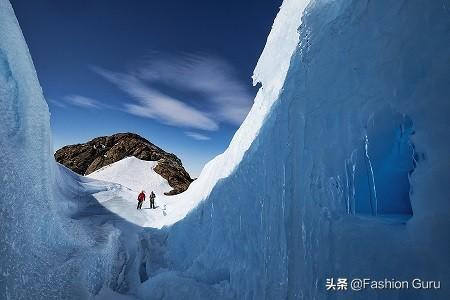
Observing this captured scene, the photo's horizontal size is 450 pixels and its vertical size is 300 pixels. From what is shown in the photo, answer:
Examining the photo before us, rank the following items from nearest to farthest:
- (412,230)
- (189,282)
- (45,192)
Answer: (412,230) < (45,192) < (189,282)

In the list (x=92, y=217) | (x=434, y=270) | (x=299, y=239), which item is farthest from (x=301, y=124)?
(x=92, y=217)

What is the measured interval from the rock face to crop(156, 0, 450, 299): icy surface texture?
3829cm

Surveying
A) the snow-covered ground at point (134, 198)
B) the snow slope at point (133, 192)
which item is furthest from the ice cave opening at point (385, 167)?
the snow slope at point (133, 192)

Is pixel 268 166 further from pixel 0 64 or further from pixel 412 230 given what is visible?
pixel 0 64

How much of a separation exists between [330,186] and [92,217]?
11.0 meters

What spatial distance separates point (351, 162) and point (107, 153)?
49.5 m

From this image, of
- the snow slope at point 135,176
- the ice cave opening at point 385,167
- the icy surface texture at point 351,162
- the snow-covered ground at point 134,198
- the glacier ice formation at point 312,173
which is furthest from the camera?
the snow slope at point 135,176

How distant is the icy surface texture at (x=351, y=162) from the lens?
5.44 m

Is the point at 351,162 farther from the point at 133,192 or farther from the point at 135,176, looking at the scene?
the point at 135,176

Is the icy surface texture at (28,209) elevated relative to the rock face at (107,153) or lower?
lower

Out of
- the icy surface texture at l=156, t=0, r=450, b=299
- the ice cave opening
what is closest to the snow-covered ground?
the icy surface texture at l=156, t=0, r=450, b=299

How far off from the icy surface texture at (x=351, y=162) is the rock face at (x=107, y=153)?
38288 millimetres

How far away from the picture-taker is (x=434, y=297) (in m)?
5.00

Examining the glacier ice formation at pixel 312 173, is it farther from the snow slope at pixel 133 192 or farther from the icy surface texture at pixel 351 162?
the snow slope at pixel 133 192
